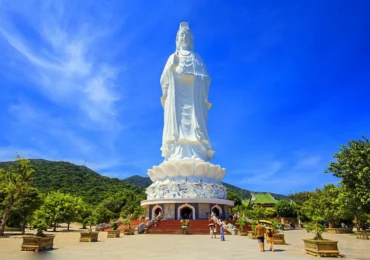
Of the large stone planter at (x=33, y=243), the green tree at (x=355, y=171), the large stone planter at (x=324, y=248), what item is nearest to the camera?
the large stone planter at (x=324, y=248)

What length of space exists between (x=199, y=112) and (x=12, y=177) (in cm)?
2017

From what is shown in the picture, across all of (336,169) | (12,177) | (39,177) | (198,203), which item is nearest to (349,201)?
(336,169)

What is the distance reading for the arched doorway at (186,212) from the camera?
99.1 ft

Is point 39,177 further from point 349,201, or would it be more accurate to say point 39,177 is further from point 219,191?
point 349,201

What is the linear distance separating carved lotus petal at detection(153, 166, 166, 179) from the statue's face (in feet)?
52.4

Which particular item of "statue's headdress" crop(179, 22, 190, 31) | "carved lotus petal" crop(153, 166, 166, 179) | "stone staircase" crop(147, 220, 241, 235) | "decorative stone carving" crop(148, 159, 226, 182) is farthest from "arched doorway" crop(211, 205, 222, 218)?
"statue's headdress" crop(179, 22, 190, 31)

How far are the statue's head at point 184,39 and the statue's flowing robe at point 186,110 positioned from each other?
2.07 m

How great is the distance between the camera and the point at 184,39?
39.9m

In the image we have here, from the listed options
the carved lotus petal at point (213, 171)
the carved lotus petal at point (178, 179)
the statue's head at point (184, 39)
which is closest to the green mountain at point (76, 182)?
the carved lotus petal at point (178, 179)

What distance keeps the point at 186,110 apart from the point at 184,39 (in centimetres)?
1004

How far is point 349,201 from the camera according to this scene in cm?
2119

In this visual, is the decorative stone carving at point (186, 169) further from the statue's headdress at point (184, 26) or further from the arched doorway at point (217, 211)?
the statue's headdress at point (184, 26)

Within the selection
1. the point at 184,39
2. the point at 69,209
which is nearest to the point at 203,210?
the point at 69,209

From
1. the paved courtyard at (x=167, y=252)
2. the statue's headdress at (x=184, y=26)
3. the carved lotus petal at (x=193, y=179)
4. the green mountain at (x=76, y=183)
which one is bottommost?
the paved courtyard at (x=167, y=252)
